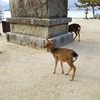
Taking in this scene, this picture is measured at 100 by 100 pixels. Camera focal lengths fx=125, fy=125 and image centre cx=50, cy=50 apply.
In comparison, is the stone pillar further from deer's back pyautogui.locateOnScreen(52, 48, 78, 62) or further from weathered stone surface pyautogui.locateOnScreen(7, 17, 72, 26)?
deer's back pyautogui.locateOnScreen(52, 48, 78, 62)

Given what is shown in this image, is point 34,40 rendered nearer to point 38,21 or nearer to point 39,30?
point 39,30

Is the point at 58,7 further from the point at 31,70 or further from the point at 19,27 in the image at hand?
the point at 31,70

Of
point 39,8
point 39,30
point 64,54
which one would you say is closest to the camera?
point 64,54

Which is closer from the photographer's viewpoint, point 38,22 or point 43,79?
point 43,79

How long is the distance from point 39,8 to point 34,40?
121 centimetres

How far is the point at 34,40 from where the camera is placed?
4.89 m

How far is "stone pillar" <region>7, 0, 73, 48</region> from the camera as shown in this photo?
457 cm

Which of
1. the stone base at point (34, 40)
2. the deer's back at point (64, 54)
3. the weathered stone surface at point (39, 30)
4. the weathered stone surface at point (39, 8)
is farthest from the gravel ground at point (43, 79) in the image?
the weathered stone surface at point (39, 8)

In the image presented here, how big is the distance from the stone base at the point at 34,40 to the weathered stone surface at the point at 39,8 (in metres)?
0.86

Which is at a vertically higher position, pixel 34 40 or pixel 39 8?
pixel 39 8

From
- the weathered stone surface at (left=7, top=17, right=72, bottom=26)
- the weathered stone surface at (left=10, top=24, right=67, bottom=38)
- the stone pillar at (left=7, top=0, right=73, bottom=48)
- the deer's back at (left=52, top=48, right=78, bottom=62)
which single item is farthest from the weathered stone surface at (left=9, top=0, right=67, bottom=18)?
the deer's back at (left=52, top=48, right=78, bottom=62)

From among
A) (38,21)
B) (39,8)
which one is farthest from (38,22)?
(39,8)

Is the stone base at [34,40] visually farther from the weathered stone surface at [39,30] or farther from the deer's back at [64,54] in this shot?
the deer's back at [64,54]

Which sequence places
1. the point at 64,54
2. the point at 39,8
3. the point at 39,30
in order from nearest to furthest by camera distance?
the point at 64,54
the point at 39,8
the point at 39,30
